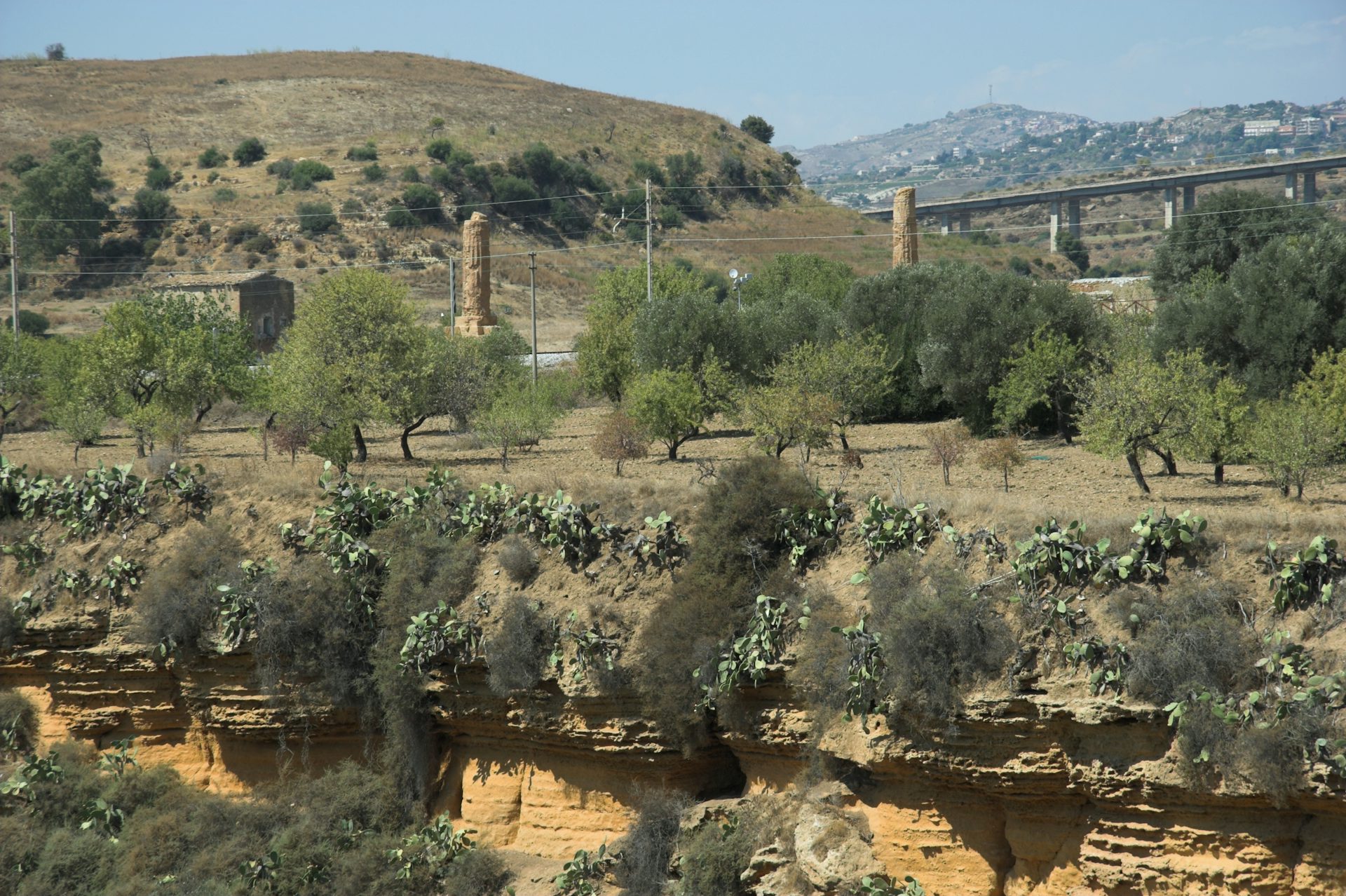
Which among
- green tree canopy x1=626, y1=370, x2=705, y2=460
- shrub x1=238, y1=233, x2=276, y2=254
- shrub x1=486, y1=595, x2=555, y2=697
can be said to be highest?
shrub x1=238, y1=233, x2=276, y2=254

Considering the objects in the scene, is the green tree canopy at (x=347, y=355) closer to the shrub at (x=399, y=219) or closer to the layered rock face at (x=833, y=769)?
the layered rock face at (x=833, y=769)

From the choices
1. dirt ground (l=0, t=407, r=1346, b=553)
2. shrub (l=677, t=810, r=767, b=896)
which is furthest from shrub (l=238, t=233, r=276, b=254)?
shrub (l=677, t=810, r=767, b=896)

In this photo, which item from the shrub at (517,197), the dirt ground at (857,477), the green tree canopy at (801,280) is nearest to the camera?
the dirt ground at (857,477)

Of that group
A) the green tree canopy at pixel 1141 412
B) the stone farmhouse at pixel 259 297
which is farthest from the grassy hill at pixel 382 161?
the green tree canopy at pixel 1141 412

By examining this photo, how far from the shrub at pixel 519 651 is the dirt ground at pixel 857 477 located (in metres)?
1.74

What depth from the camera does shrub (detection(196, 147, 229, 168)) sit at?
76.9 m

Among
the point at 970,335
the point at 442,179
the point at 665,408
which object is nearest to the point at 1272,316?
the point at 970,335

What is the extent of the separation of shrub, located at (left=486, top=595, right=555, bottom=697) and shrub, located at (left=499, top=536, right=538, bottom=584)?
0.54 metres

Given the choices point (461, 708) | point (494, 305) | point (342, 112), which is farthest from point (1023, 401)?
point (342, 112)

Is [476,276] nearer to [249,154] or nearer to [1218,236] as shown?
[1218,236]

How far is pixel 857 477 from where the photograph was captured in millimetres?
21828

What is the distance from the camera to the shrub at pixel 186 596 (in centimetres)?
1684

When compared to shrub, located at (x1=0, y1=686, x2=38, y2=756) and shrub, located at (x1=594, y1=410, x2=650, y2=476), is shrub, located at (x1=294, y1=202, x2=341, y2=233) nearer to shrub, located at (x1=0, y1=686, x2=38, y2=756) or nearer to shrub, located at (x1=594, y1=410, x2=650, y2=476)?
shrub, located at (x1=594, y1=410, x2=650, y2=476)

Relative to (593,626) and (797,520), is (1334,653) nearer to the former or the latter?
(797,520)
